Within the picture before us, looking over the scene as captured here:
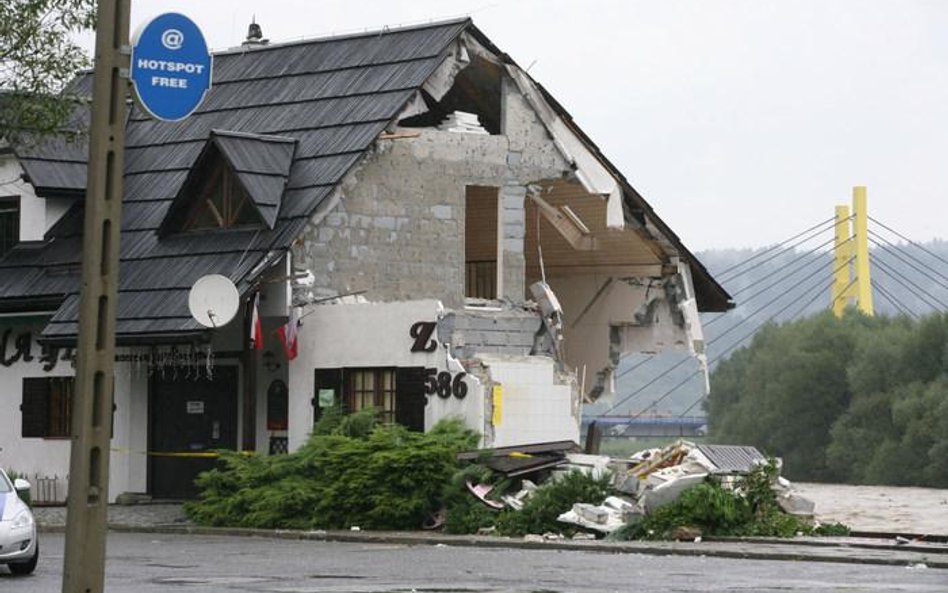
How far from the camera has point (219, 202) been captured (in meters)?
36.9

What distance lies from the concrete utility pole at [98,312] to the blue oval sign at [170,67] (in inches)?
4.9

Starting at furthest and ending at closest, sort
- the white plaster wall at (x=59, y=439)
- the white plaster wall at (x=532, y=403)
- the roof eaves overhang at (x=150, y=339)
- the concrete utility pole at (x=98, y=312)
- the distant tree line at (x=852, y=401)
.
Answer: the distant tree line at (x=852, y=401) → the white plaster wall at (x=59, y=439) → the white plaster wall at (x=532, y=403) → the roof eaves overhang at (x=150, y=339) → the concrete utility pole at (x=98, y=312)

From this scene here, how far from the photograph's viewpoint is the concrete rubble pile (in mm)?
27766

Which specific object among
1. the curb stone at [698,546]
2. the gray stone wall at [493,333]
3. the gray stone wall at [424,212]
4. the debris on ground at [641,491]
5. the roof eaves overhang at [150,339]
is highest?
the gray stone wall at [424,212]

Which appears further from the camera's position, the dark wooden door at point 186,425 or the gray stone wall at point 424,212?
the dark wooden door at point 186,425

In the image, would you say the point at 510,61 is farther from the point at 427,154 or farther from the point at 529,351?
the point at 529,351

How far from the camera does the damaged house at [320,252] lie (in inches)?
1368

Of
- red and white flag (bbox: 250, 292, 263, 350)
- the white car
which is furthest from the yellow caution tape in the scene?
the white car

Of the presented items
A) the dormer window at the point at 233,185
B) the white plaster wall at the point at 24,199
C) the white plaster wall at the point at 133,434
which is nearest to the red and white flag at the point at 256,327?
the dormer window at the point at 233,185

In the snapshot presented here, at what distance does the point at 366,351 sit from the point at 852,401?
5684 centimetres

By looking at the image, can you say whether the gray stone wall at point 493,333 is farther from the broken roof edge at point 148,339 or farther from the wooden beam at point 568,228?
the broken roof edge at point 148,339

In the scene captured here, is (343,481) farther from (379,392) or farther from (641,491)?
(641,491)

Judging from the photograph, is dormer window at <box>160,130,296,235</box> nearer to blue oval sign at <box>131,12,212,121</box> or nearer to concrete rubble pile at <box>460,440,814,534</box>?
concrete rubble pile at <box>460,440,814,534</box>

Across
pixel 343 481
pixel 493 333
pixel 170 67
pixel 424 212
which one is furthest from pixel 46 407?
pixel 170 67
